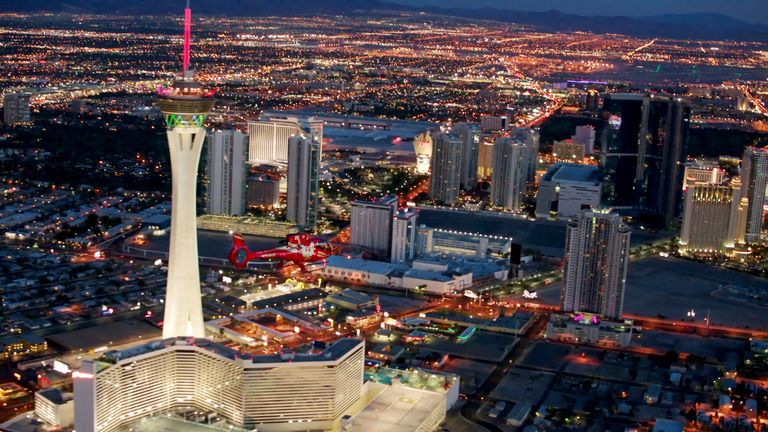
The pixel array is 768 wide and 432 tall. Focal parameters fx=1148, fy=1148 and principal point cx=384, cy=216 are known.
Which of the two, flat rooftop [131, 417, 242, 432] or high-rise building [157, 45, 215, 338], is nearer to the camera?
flat rooftop [131, 417, 242, 432]

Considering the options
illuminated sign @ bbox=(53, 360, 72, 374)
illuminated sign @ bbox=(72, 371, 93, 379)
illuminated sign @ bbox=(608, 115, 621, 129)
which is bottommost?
illuminated sign @ bbox=(53, 360, 72, 374)

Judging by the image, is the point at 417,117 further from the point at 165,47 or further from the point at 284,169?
the point at 165,47

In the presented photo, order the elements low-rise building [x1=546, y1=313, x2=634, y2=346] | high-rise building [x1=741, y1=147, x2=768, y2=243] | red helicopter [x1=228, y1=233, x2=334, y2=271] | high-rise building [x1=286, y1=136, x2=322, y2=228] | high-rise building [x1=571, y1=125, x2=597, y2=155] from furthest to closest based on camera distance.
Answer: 1. high-rise building [x1=571, y1=125, x2=597, y2=155]
2. high-rise building [x1=741, y1=147, x2=768, y2=243]
3. high-rise building [x1=286, y1=136, x2=322, y2=228]
4. red helicopter [x1=228, y1=233, x2=334, y2=271]
5. low-rise building [x1=546, y1=313, x2=634, y2=346]

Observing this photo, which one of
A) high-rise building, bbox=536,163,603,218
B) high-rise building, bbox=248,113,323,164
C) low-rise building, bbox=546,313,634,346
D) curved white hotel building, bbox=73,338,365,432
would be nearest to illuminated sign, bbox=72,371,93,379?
curved white hotel building, bbox=73,338,365,432

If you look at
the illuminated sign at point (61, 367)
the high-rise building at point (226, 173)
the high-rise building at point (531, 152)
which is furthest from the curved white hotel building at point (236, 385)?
the high-rise building at point (531, 152)

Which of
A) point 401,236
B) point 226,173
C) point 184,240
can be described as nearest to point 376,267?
point 401,236

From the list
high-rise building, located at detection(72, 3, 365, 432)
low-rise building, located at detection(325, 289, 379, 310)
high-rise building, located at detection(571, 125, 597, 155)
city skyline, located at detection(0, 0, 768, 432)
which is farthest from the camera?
high-rise building, located at detection(571, 125, 597, 155)

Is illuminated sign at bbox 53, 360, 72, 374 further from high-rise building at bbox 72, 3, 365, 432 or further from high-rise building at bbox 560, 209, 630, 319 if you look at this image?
high-rise building at bbox 560, 209, 630, 319

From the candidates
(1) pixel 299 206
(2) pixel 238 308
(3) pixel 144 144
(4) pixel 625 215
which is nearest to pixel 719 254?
(4) pixel 625 215

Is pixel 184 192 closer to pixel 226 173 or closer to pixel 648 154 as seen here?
pixel 226 173
